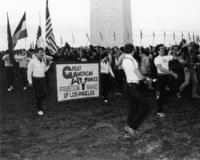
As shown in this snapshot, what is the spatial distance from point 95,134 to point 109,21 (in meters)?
42.9

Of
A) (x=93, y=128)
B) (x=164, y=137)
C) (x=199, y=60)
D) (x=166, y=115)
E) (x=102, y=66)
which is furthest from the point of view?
(x=199, y=60)

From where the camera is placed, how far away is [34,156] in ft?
23.5

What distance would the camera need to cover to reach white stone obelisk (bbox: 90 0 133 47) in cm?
5038

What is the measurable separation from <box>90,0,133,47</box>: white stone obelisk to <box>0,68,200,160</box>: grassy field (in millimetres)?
37479

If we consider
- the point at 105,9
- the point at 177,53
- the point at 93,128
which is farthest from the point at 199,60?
the point at 105,9

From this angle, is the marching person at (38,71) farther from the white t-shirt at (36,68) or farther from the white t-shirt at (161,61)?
the white t-shirt at (161,61)

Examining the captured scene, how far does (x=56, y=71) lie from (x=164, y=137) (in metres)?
6.11

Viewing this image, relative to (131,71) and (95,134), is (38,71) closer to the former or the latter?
(95,134)

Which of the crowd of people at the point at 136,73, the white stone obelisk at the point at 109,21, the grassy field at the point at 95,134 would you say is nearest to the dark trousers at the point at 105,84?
the crowd of people at the point at 136,73

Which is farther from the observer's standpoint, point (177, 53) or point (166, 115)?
point (177, 53)

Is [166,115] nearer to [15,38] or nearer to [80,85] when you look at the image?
[80,85]

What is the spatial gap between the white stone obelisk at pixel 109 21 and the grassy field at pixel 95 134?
37479 mm

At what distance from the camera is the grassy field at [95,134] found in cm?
712

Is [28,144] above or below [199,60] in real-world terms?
below
